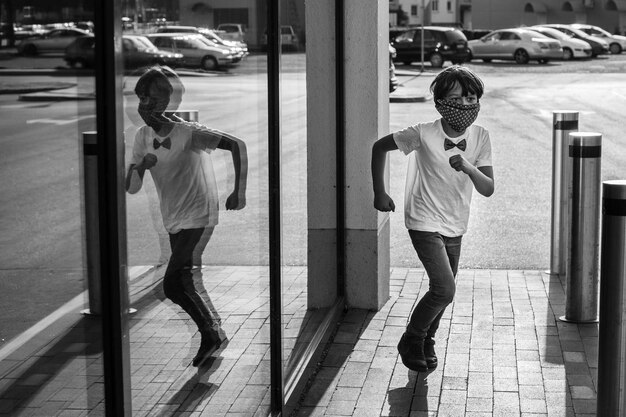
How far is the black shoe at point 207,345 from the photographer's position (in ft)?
10.9

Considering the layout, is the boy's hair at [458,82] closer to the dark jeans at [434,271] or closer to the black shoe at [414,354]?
the dark jeans at [434,271]

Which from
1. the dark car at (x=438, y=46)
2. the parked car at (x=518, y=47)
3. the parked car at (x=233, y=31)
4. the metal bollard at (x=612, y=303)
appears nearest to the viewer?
the parked car at (x=233, y=31)

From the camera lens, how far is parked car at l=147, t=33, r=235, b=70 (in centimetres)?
283

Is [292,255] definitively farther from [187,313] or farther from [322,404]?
[187,313]

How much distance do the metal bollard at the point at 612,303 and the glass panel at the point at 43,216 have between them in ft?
7.61

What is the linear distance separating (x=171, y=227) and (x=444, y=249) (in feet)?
8.48

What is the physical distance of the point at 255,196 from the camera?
13.7 feet

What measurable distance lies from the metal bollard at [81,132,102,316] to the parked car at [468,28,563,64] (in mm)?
43942

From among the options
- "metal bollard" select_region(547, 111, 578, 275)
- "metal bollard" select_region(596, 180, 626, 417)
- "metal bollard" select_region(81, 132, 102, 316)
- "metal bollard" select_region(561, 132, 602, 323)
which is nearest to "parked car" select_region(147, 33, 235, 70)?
"metal bollard" select_region(81, 132, 102, 316)

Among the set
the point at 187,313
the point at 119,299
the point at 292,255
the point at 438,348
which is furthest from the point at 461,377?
the point at 119,299

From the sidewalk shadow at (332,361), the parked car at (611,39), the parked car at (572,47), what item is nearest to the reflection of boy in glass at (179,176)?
the sidewalk shadow at (332,361)

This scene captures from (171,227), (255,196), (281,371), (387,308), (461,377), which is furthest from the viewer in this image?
(387,308)

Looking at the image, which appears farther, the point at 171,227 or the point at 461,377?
the point at 461,377

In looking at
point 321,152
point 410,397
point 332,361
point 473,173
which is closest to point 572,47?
point 321,152
